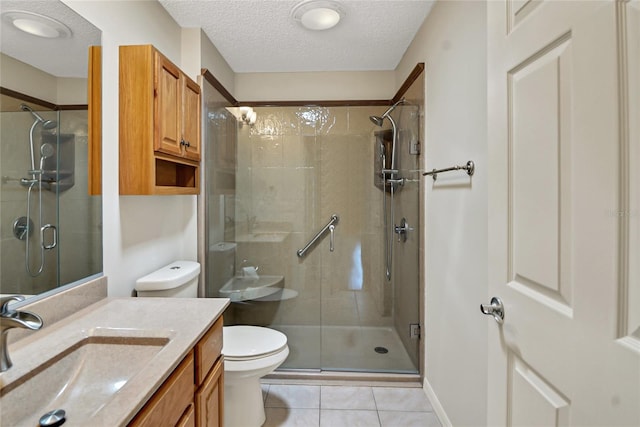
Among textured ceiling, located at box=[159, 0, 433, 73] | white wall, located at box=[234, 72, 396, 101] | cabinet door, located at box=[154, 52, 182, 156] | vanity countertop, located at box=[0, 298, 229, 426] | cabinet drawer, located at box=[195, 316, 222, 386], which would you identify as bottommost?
cabinet drawer, located at box=[195, 316, 222, 386]

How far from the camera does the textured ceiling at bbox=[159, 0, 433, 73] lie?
6.13 feet

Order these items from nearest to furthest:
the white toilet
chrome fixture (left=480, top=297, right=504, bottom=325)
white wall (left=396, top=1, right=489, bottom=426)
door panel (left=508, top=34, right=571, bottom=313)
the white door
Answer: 1. the white door
2. door panel (left=508, top=34, right=571, bottom=313)
3. chrome fixture (left=480, top=297, right=504, bottom=325)
4. white wall (left=396, top=1, right=489, bottom=426)
5. the white toilet

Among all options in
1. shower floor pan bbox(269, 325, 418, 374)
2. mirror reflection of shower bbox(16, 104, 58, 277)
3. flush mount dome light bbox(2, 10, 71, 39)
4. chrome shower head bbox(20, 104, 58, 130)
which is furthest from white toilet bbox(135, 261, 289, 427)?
flush mount dome light bbox(2, 10, 71, 39)

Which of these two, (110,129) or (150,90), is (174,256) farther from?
(150,90)

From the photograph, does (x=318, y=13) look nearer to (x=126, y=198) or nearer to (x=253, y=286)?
(x=126, y=198)

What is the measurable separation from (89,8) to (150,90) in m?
0.36

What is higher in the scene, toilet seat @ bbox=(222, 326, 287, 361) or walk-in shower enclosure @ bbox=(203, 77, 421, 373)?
walk-in shower enclosure @ bbox=(203, 77, 421, 373)

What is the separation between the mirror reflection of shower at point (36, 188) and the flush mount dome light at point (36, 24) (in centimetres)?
25

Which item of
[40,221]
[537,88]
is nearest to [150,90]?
[40,221]

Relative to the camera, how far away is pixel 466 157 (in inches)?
56.9

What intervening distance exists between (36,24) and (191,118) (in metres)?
0.83

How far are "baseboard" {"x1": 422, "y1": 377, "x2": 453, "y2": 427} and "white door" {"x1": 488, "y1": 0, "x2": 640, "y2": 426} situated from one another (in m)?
0.95

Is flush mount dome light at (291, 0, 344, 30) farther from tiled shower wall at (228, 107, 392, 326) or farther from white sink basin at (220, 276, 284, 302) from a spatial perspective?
white sink basin at (220, 276, 284, 302)

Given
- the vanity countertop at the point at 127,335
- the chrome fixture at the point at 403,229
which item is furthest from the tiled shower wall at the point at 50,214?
the chrome fixture at the point at 403,229
